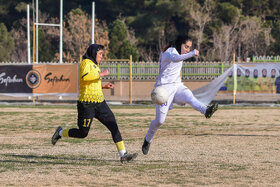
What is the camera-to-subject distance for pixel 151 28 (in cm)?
5866

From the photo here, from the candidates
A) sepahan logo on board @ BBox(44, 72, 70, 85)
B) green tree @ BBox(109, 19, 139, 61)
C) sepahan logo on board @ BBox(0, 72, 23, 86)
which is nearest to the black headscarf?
sepahan logo on board @ BBox(44, 72, 70, 85)

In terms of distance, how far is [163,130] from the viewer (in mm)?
15508

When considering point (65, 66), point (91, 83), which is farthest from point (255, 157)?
point (65, 66)

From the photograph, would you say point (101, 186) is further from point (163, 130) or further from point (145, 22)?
point (145, 22)

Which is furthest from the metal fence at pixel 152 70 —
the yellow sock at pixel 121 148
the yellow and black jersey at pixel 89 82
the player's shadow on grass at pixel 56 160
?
the yellow and black jersey at pixel 89 82

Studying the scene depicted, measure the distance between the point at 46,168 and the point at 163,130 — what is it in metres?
6.42

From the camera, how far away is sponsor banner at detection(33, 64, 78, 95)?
1069 inches

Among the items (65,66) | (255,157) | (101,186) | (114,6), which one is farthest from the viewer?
(114,6)

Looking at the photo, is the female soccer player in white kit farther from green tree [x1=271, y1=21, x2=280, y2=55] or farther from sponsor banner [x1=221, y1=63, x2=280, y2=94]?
green tree [x1=271, y1=21, x2=280, y2=55]

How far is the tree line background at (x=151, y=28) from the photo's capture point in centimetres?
5038

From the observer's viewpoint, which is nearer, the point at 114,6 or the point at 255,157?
the point at 255,157

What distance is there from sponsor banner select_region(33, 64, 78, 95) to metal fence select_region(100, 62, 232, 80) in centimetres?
617

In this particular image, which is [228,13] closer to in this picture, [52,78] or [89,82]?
[52,78]

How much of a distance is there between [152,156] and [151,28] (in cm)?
4854
